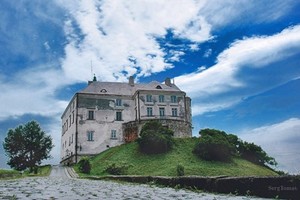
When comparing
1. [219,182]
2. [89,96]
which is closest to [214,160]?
[89,96]

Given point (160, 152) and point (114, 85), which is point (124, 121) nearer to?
point (114, 85)

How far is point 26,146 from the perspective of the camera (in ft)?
186

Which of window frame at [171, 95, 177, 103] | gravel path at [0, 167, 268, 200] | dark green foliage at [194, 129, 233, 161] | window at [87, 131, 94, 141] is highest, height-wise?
window frame at [171, 95, 177, 103]

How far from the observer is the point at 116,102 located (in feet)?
197

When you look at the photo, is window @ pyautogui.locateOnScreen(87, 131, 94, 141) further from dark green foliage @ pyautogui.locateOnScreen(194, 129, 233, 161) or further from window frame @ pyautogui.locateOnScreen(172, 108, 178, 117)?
dark green foliage @ pyautogui.locateOnScreen(194, 129, 233, 161)

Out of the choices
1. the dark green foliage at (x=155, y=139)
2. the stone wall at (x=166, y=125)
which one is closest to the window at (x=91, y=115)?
the stone wall at (x=166, y=125)

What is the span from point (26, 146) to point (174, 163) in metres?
27.7

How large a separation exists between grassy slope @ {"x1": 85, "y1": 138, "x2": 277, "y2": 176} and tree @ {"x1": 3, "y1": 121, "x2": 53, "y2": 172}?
Answer: 14.1 metres

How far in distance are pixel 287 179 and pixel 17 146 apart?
173 feet

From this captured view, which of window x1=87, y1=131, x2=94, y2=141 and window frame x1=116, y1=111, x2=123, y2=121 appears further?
window frame x1=116, y1=111, x2=123, y2=121

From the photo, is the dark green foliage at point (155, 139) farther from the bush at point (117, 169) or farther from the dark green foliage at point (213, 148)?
the bush at point (117, 169)

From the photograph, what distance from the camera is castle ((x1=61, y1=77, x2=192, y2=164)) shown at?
183ft

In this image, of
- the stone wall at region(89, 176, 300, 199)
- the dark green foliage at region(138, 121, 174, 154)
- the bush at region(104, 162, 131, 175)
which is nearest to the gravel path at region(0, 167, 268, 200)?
the stone wall at region(89, 176, 300, 199)

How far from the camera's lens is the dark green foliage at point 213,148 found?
1772 inches
